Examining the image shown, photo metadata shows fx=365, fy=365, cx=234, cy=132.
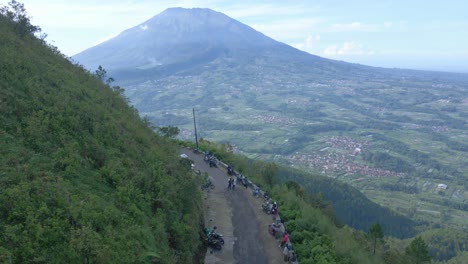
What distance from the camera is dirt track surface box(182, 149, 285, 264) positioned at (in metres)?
16.3

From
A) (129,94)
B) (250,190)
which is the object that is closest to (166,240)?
(250,190)

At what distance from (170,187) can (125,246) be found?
5139 millimetres

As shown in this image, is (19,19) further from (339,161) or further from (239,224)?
(339,161)

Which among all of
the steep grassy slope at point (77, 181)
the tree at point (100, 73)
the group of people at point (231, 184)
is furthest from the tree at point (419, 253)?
the tree at point (100, 73)

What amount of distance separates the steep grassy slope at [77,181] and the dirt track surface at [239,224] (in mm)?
2240

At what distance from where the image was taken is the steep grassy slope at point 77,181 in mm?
8445

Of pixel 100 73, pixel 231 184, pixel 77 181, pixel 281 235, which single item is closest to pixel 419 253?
pixel 281 235

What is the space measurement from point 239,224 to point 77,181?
10168 millimetres

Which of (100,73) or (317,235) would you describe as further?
(100,73)

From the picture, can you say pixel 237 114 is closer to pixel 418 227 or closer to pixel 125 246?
pixel 418 227

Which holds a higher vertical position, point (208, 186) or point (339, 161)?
point (208, 186)

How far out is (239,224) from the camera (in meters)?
19.5

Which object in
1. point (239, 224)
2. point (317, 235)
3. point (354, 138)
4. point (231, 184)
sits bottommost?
point (354, 138)

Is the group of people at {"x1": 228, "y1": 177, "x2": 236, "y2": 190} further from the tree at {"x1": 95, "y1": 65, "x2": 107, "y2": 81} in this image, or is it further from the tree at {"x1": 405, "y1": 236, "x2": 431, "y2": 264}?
the tree at {"x1": 95, "y1": 65, "x2": 107, "y2": 81}
